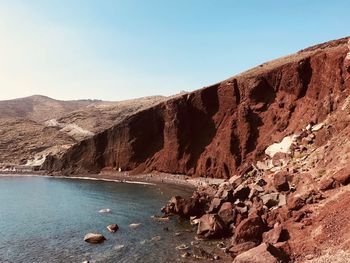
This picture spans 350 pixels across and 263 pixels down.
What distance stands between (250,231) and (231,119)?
5363 cm

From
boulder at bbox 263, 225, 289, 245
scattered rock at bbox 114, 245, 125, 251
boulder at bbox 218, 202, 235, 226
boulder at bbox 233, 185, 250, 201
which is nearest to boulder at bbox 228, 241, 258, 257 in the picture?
boulder at bbox 263, 225, 289, 245

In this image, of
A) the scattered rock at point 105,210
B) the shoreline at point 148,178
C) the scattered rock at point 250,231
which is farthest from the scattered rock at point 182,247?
the shoreline at point 148,178

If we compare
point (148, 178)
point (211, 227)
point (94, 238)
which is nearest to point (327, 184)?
point (211, 227)

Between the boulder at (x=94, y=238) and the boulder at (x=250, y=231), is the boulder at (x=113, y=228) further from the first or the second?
the boulder at (x=250, y=231)

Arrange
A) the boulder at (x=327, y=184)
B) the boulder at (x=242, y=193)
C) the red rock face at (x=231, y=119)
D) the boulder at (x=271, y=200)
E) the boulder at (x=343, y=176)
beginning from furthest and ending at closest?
the red rock face at (x=231, y=119) → the boulder at (x=242, y=193) → the boulder at (x=271, y=200) → the boulder at (x=327, y=184) → the boulder at (x=343, y=176)

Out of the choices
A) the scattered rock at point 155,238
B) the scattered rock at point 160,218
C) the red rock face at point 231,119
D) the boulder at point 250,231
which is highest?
the red rock face at point 231,119

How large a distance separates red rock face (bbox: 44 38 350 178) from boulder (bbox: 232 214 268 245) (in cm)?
3028

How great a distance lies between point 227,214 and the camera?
46594mm

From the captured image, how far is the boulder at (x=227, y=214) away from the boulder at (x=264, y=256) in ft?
43.7

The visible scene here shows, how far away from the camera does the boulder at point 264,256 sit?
100.0 ft

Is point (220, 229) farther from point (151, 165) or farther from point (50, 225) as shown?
point (151, 165)

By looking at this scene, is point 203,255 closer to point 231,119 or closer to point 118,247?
point 118,247

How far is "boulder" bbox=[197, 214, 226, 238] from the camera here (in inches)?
1711

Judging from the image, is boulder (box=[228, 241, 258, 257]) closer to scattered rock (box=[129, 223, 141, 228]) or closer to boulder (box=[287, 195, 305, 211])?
boulder (box=[287, 195, 305, 211])
